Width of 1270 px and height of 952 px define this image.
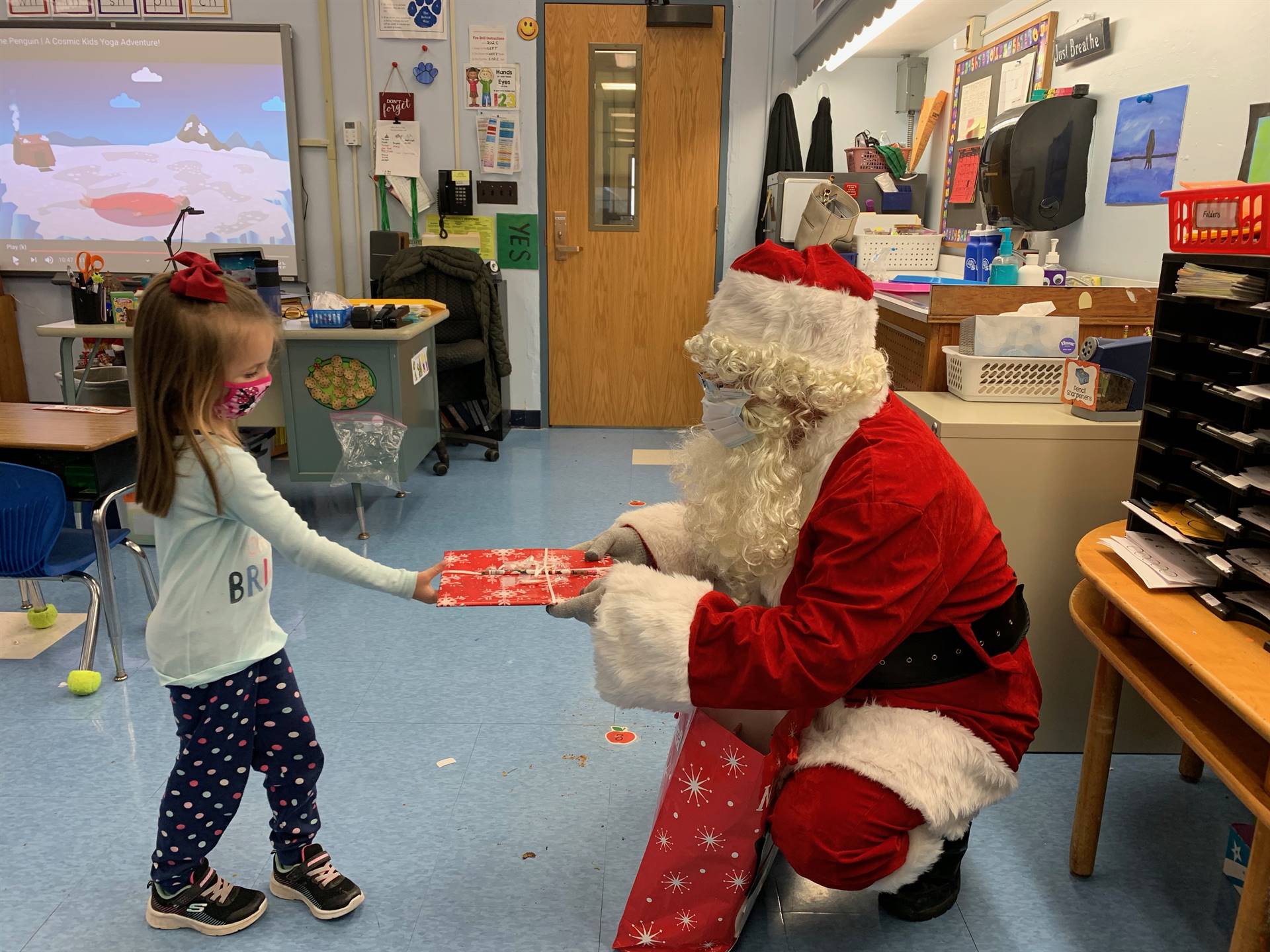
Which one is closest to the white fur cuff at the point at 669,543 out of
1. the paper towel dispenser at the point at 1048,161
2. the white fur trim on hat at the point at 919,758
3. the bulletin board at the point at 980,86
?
the white fur trim on hat at the point at 919,758

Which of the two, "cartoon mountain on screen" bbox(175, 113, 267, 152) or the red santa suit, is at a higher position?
"cartoon mountain on screen" bbox(175, 113, 267, 152)

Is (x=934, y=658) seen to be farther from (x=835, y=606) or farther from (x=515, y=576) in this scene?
(x=515, y=576)

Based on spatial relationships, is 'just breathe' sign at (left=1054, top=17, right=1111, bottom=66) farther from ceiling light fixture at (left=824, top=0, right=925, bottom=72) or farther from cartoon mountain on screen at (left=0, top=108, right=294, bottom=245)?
cartoon mountain on screen at (left=0, top=108, right=294, bottom=245)

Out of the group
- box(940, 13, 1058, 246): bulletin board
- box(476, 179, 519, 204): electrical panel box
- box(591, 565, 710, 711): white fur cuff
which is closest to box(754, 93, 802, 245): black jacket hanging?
box(940, 13, 1058, 246): bulletin board

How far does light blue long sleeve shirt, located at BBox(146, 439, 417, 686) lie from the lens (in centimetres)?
144

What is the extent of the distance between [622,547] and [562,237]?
3.77 m

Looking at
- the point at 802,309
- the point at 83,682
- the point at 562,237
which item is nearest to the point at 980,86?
the point at 562,237

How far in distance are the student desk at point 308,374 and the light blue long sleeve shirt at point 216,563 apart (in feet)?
6.66

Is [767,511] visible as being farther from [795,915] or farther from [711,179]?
[711,179]

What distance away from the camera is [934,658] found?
4.73 feet

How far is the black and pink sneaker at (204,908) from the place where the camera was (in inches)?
62.6

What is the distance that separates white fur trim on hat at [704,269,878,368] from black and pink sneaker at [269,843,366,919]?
116 cm

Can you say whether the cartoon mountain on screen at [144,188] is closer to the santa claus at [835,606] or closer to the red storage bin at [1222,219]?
the santa claus at [835,606]

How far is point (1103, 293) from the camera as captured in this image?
7.50 ft
